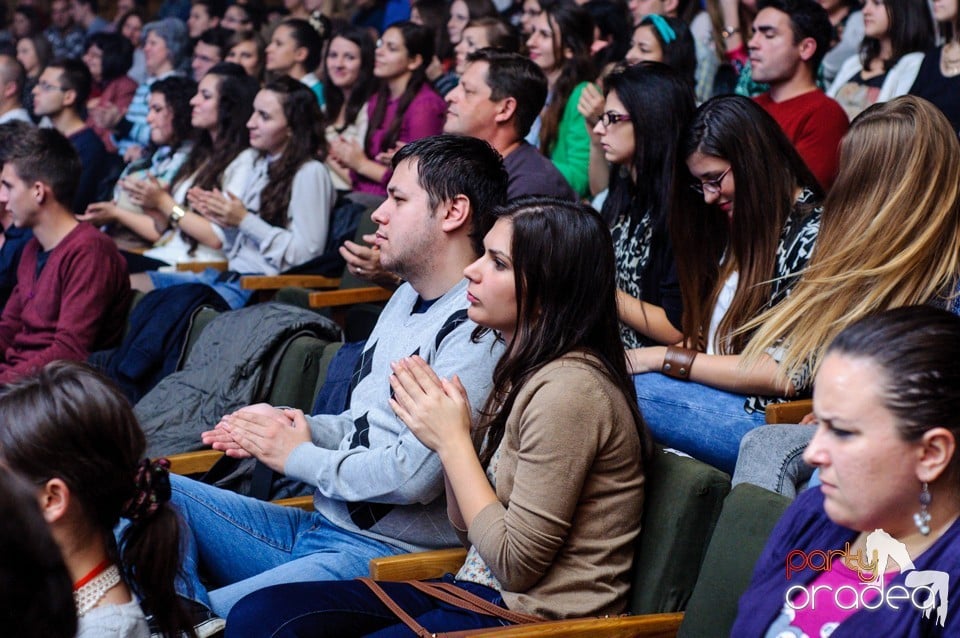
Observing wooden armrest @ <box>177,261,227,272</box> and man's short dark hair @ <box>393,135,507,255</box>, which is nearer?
man's short dark hair @ <box>393,135,507,255</box>

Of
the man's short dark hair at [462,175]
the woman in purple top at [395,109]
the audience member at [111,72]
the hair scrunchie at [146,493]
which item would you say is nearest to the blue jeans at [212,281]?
the woman in purple top at [395,109]

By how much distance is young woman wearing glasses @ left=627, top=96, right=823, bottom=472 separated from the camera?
2.45 m

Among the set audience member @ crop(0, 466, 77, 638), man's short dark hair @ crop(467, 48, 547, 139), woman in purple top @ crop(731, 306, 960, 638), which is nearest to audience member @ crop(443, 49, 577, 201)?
man's short dark hair @ crop(467, 48, 547, 139)

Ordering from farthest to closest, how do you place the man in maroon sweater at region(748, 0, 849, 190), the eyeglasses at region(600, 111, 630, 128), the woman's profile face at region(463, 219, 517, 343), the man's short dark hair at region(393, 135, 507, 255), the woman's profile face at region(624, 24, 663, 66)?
the woman's profile face at region(624, 24, 663, 66), the man in maroon sweater at region(748, 0, 849, 190), the eyeglasses at region(600, 111, 630, 128), the man's short dark hair at region(393, 135, 507, 255), the woman's profile face at region(463, 219, 517, 343)

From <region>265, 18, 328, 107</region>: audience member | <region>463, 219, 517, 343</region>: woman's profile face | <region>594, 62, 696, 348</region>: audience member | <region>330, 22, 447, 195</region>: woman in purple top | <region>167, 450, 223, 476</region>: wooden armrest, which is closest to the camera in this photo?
<region>463, 219, 517, 343</region>: woman's profile face

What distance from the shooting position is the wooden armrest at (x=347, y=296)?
12.0ft

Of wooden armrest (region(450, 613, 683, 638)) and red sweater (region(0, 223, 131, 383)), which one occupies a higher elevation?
wooden armrest (region(450, 613, 683, 638))

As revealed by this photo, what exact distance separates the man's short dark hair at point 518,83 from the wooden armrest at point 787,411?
4.83 feet

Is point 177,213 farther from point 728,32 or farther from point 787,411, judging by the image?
point 787,411

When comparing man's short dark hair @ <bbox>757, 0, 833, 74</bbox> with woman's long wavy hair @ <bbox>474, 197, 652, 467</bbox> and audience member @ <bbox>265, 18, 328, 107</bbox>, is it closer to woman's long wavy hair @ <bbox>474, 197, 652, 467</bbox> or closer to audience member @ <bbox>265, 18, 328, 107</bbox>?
woman's long wavy hair @ <bbox>474, 197, 652, 467</bbox>

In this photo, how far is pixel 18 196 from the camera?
3600 millimetres

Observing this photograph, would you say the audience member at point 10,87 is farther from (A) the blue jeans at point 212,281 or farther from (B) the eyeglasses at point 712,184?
(B) the eyeglasses at point 712,184

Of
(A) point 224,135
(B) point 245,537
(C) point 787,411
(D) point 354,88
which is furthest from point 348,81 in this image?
(C) point 787,411

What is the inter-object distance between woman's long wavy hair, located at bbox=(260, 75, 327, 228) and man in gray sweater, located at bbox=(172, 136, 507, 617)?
6.19 ft
